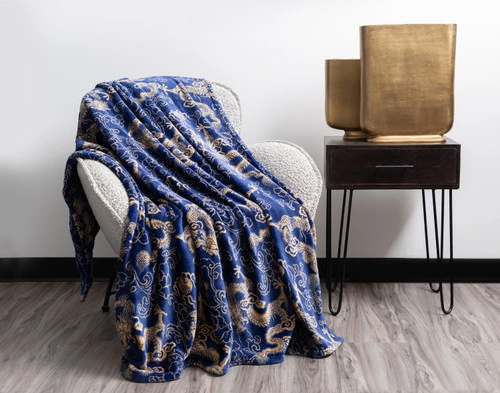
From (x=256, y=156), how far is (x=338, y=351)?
2.40 feet

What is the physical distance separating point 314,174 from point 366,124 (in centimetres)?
25

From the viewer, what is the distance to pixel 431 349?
2.22m

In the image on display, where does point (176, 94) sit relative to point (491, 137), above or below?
above

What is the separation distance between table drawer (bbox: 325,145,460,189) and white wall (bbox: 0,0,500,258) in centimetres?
51

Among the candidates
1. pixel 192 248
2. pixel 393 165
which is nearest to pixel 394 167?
pixel 393 165

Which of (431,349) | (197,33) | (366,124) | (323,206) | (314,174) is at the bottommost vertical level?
(431,349)

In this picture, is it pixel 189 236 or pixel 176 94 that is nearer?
pixel 189 236

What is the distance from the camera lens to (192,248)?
212cm

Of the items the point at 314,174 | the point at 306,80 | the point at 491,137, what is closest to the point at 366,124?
the point at 314,174

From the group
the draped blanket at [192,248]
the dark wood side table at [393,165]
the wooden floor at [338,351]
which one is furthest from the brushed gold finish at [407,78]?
the wooden floor at [338,351]

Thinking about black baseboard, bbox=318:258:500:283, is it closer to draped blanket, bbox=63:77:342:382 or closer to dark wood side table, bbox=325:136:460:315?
dark wood side table, bbox=325:136:460:315

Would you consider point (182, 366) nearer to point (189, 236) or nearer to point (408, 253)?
point (189, 236)

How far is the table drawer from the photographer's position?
2457 millimetres

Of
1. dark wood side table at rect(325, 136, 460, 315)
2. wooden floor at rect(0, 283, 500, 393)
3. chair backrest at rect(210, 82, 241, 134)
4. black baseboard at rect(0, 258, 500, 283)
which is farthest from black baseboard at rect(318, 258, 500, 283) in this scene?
chair backrest at rect(210, 82, 241, 134)
